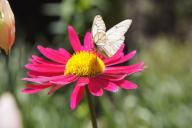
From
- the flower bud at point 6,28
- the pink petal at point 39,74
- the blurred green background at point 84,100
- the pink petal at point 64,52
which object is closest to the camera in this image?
the flower bud at point 6,28

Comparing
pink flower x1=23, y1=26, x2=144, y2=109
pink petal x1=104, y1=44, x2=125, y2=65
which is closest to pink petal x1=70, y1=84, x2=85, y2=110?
pink flower x1=23, y1=26, x2=144, y2=109

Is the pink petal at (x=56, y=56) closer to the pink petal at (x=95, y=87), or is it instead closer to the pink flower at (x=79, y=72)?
the pink flower at (x=79, y=72)

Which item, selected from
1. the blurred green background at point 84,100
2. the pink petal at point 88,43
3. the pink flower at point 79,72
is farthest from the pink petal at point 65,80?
the blurred green background at point 84,100

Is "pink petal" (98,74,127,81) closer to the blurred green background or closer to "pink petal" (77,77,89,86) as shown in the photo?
"pink petal" (77,77,89,86)

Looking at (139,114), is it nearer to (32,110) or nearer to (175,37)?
(32,110)

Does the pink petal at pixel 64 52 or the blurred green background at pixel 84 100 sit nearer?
the pink petal at pixel 64 52

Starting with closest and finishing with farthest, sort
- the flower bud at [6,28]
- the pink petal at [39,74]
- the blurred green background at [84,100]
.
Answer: the flower bud at [6,28], the pink petal at [39,74], the blurred green background at [84,100]

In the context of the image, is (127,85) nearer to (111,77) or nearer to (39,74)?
(111,77)
